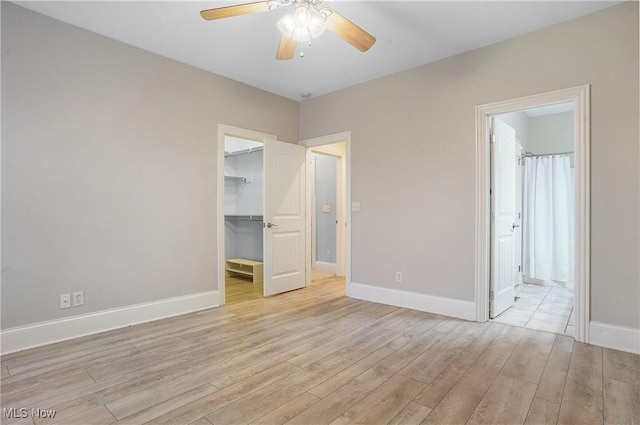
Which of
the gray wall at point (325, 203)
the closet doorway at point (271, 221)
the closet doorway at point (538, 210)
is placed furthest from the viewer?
the gray wall at point (325, 203)

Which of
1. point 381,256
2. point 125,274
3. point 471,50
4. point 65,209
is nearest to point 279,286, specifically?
point 381,256

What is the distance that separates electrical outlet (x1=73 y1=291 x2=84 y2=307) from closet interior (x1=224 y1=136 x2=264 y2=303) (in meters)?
2.42

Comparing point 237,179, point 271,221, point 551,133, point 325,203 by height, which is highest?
point 551,133

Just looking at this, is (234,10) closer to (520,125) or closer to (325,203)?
(325,203)

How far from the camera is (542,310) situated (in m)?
3.69

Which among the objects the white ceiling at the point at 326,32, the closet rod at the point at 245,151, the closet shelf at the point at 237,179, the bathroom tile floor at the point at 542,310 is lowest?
the bathroom tile floor at the point at 542,310

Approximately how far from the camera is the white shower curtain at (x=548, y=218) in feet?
16.0

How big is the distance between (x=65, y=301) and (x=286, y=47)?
289cm

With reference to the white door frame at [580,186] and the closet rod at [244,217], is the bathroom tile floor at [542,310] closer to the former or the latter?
the white door frame at [580,186]

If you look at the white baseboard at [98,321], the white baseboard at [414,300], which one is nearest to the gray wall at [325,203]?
the white baseboard at [414,300]

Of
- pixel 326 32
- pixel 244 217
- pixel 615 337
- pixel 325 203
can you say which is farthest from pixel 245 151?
pixel 615 337

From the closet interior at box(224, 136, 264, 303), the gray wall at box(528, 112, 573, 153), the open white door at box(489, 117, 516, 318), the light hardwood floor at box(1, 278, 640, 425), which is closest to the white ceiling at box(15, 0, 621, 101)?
the open white door at box(489, 117, 516, 318)

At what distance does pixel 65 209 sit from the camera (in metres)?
2.84

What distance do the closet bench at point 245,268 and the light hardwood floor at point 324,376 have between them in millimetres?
1909
